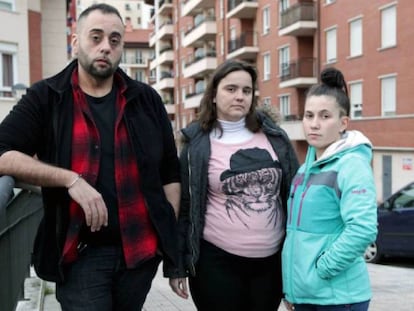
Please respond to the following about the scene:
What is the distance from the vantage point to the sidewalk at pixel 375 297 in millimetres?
5727

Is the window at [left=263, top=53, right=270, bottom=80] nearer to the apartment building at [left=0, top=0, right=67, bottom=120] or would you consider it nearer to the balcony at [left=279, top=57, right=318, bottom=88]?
the balcony at [left=279, top=57, right=318, bottom=88]

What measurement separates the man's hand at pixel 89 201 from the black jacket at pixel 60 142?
0.57 feet

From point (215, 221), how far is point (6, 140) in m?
1.33

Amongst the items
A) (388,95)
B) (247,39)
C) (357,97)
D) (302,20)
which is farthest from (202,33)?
(388,95)

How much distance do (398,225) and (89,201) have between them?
27.6 ft

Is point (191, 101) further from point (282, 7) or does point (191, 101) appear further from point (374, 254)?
point (374, 254)

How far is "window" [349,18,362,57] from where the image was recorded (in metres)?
27.8

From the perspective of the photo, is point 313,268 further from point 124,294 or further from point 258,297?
point 124,294

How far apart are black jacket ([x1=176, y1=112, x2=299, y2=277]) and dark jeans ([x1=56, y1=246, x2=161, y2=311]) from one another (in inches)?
19.9

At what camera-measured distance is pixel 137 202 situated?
277 cm

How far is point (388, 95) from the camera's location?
25.5m

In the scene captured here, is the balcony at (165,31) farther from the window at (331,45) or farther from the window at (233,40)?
the window at (331,45)

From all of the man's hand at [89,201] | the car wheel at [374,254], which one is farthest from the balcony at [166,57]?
the man's hand at [89,201]

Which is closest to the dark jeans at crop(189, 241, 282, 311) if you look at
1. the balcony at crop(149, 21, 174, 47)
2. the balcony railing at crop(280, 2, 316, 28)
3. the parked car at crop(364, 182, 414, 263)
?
the parked car at crop(364, 182, 414, 263)
